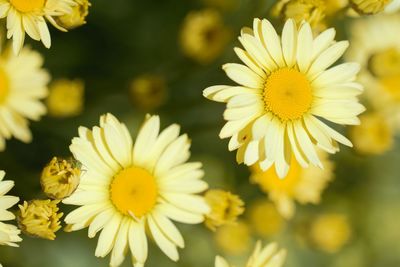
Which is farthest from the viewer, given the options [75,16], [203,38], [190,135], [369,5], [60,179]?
[190,135]

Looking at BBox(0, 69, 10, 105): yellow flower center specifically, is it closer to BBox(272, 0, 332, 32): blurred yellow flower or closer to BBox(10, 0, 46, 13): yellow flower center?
BBox(10, 0, 46, 13): yellow flower center

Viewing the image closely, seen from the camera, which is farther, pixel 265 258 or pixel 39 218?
pixel 265 258

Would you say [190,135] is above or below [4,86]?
below

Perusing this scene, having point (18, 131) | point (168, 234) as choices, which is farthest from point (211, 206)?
point (18, 131)

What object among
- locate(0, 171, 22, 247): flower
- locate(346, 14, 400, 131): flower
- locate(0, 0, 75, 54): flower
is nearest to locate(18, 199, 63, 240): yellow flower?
locate(0, 171, 22, 247): flower

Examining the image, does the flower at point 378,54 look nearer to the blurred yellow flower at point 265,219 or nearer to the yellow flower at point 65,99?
the blurred yellow flower at point 265,219

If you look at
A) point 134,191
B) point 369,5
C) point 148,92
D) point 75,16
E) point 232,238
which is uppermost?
point 75,16

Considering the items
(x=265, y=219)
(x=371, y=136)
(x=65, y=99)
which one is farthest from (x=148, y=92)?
(x=371, y=136)

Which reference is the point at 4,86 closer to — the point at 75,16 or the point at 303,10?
the point at 75,16
